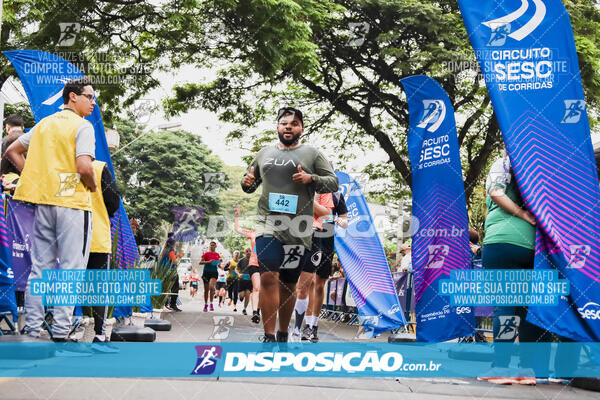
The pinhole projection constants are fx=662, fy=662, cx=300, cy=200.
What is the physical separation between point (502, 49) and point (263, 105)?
13324 millimetres

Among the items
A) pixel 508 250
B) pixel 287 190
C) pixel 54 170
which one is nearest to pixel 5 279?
pixel 54 170

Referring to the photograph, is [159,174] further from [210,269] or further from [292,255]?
[292,255]

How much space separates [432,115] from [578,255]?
114 inches

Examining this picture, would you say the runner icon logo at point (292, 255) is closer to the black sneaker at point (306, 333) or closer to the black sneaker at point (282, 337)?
the black sneaker at point (282, 337)

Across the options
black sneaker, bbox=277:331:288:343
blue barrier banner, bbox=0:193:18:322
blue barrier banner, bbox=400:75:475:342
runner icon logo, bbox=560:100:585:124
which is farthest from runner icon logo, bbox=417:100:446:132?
blue barrier banner, bbox=0:193:18:322

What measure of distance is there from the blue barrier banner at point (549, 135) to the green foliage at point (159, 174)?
105ft

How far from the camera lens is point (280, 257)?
487 cm

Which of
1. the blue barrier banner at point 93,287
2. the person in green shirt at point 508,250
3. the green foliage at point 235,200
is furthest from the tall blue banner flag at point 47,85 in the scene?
the green foliage at point 235,200

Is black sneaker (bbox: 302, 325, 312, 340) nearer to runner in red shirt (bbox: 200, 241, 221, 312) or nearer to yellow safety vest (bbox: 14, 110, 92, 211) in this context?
yellow safety vest (bbox: 14, 110, 92, 211)

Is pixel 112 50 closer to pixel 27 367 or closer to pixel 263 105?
pixel 263 105

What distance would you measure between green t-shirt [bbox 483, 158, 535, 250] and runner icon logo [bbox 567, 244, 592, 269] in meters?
0.26

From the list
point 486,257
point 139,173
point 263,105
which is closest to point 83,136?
point 486,257

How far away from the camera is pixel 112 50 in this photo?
14281mm

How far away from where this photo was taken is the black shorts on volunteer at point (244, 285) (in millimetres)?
15532
